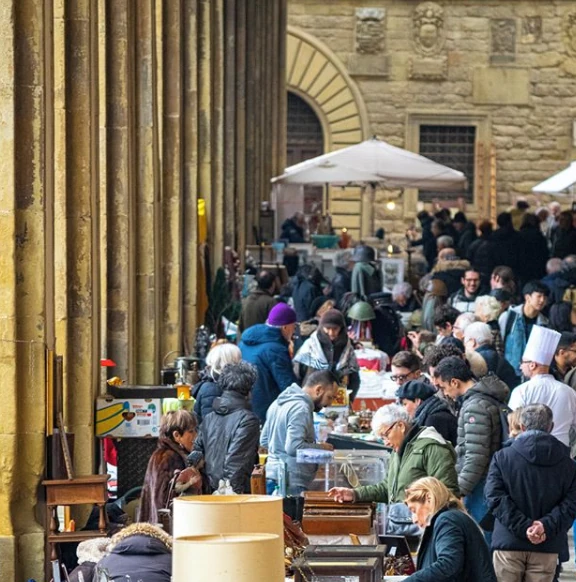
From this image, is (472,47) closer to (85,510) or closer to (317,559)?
(85,510)

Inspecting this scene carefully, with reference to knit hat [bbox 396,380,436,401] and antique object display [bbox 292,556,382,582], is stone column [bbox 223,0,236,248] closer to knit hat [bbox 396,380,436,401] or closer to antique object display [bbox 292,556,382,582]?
knit hat [bbox 396,380,436,401]

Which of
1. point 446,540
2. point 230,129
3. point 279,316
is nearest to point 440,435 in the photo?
point 446,540

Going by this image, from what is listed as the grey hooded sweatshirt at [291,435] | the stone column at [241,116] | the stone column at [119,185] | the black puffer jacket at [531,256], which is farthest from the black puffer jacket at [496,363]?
the stone column at [241,116]

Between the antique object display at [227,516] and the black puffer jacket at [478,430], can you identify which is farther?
the black puffer jacket at [478,430]

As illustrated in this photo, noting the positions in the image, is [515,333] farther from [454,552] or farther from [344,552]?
[344,552]

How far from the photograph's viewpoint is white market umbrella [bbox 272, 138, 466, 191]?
2078cm

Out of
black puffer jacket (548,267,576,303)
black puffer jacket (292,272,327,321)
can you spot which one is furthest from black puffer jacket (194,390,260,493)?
black puffer jacket (292,272,327,321)

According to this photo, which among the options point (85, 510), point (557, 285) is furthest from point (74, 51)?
point (557, 285)

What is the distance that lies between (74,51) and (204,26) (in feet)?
30.7

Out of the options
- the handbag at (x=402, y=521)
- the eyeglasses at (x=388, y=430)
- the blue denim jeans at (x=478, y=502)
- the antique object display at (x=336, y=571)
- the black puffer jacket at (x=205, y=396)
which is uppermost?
the eyeglasses at (x=388, y=430)

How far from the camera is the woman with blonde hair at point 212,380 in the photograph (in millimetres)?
10469

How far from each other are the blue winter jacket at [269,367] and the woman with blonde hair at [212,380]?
926 millimetres

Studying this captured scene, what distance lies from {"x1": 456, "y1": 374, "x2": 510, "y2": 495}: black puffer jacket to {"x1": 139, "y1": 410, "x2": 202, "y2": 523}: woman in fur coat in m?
1.59

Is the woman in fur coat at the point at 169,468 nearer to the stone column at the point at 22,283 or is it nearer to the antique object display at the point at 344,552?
the stone column at the point at 22,283
